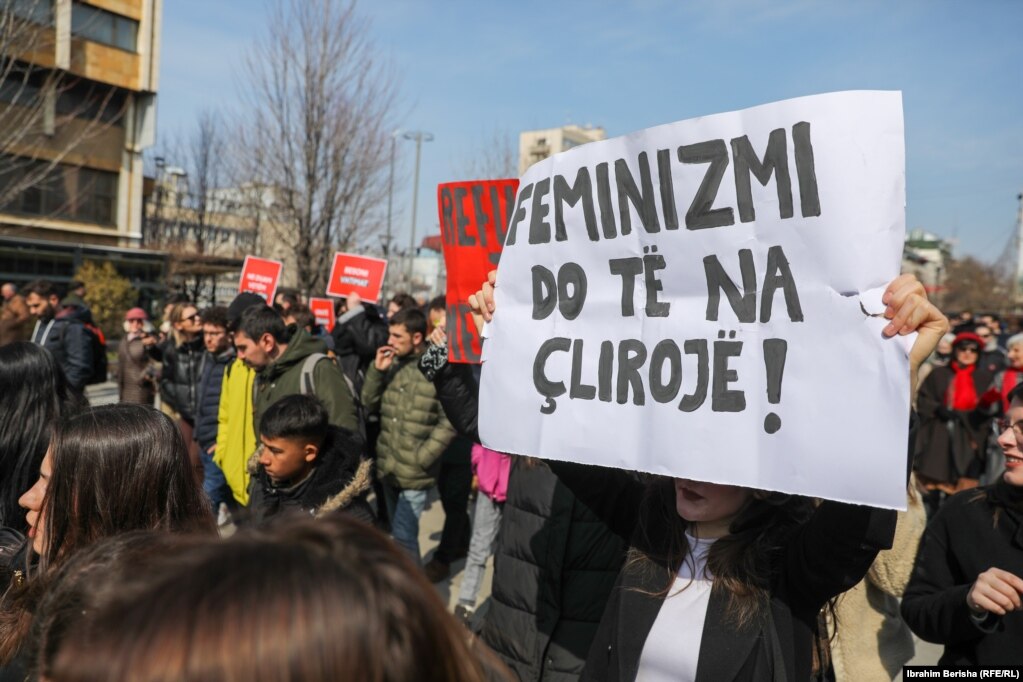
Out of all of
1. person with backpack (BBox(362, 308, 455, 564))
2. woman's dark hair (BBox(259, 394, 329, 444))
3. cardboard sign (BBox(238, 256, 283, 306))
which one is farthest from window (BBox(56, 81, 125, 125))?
woman's dark hair (BBox(259, 394, 329, 444))

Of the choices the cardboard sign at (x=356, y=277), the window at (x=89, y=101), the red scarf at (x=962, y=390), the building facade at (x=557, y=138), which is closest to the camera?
the red scarf at (x=962, y=390)

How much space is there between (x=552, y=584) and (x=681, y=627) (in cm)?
113

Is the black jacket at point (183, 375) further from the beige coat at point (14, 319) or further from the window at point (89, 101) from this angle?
the window at point (89, 101)

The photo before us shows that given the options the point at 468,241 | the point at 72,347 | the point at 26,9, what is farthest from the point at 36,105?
the point at 468,241

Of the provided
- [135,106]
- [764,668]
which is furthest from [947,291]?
[764,668]

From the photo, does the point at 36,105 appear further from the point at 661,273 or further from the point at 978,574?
the point at 978,574

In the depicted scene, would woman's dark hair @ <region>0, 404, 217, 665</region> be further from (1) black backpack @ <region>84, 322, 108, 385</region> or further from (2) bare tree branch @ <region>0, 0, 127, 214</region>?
(2) bare tree branch @ <region>0, 0, 127, 214</region>

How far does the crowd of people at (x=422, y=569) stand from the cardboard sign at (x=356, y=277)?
4.23 meters

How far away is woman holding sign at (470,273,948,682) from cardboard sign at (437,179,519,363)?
102 centimetres

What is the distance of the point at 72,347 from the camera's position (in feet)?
23.5

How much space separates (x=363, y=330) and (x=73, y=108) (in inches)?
902

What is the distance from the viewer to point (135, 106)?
26625 mm

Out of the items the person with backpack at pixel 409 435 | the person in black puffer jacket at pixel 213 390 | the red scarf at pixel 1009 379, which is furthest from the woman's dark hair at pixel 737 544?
the red scarf at pixel 1009 379

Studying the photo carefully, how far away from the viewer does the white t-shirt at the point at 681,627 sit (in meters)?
1.95
